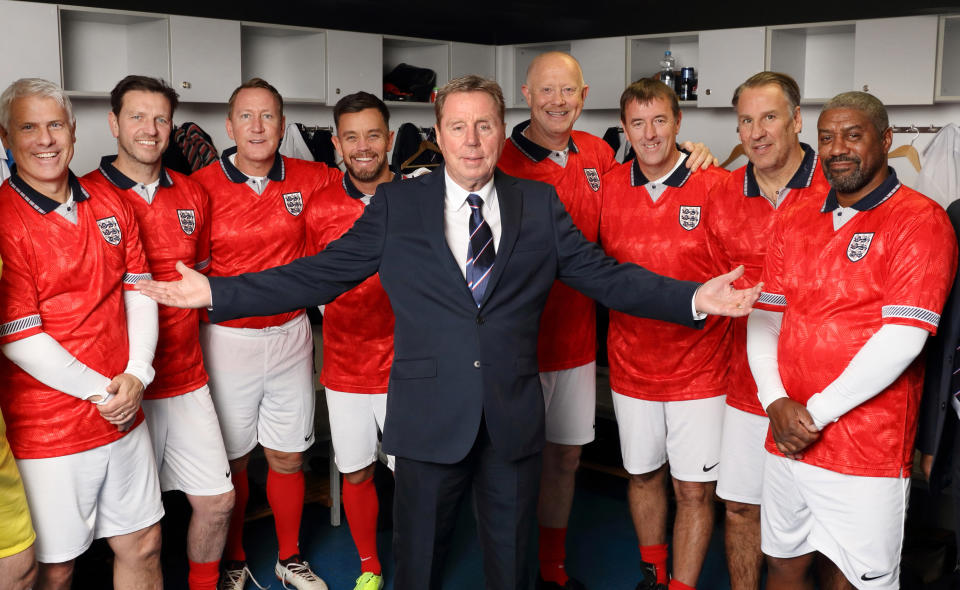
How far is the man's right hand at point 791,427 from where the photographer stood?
2.25 meters

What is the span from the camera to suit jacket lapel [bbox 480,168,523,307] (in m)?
2.19

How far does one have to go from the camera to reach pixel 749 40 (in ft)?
15.5

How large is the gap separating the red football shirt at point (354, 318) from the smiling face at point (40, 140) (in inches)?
35.8

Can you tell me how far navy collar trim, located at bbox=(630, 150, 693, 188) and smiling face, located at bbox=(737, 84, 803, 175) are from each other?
0.23 metres

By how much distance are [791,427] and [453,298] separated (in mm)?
907

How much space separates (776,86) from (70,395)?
2234mm

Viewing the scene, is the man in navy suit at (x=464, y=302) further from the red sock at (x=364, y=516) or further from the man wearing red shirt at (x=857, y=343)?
the red sock at (x=364, y=516)

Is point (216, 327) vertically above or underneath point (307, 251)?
underneath

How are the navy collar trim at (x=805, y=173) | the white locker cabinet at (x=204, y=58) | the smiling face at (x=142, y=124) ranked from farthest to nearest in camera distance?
1. the white locker cabinet at (x=204, y=58)
2. the smiling face at (x=142, y=124)
3. the navy collar trim at (x=805, y=173)

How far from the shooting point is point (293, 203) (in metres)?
3.20

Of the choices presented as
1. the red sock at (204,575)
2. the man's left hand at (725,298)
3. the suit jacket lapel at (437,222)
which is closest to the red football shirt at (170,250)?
the red sock at (204,575)

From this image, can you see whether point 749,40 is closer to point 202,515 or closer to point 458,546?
point 458,546

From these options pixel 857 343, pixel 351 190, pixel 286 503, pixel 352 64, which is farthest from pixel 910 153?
pixel 286 503

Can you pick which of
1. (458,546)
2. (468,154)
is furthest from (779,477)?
(458,546)
